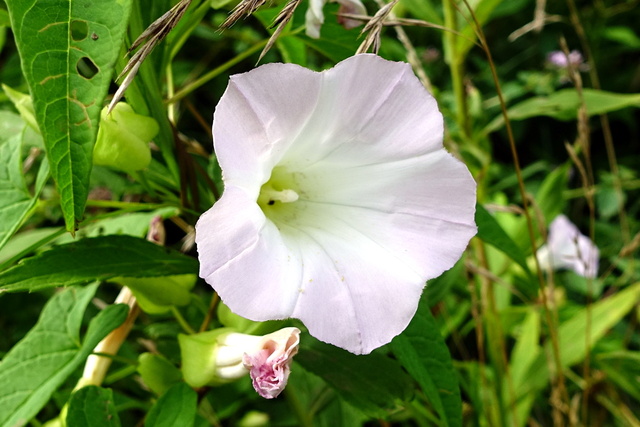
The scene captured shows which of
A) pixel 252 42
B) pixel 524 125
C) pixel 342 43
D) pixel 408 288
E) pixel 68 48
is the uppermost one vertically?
pixel 68 48

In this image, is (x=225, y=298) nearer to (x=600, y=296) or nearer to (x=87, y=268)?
(x=87, y=268)

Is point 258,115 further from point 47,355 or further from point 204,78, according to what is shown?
point 47,355

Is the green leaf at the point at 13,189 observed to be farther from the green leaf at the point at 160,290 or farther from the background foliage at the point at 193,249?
the green leaf at the point at 160,290

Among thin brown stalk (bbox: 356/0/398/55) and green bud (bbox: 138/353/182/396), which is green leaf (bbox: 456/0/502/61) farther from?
green bud (bbox: 138/353/182/396)

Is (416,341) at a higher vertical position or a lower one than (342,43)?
lower

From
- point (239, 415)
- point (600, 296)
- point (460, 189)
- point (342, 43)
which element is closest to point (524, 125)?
point (600, 296)

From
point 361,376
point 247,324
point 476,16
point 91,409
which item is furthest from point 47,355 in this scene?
point 476,16

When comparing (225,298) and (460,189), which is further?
(460,189)

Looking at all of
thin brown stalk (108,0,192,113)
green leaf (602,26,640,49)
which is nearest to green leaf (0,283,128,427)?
thin brown stalk (108,0,192,113)
